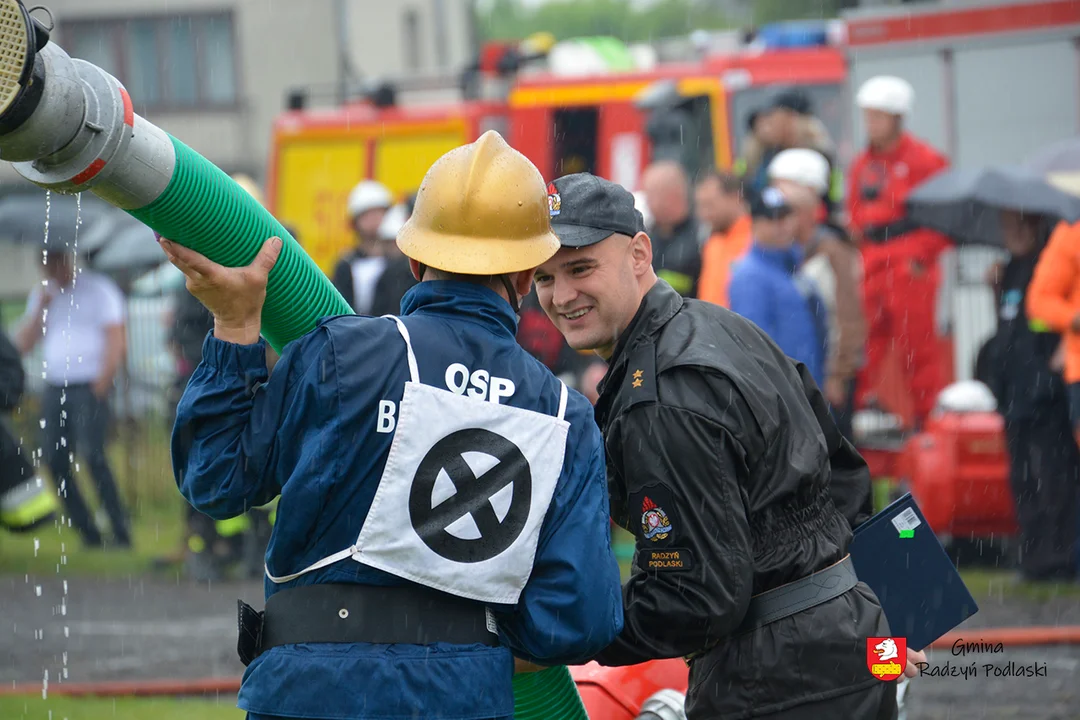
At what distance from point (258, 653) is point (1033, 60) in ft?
36.2

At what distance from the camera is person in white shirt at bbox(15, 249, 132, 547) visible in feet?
37.8

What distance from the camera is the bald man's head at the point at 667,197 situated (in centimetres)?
1001

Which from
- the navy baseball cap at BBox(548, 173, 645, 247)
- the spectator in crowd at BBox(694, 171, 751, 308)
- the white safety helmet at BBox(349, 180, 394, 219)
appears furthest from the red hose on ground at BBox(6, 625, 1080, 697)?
the white safety helmet at BBox(349, 180, 394, 219)

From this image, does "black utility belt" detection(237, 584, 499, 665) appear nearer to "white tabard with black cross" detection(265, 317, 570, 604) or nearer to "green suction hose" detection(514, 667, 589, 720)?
"white tabard with black cross" detection(265, 317, 570, 604)

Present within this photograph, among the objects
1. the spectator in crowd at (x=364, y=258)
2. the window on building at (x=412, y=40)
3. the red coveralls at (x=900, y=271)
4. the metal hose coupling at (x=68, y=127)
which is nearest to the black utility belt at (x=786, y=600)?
the metal hose coupling at (x=68, y=127)

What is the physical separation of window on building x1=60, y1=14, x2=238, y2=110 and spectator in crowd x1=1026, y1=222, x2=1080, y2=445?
87.1 ft

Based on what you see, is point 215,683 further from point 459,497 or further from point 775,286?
point 459,497

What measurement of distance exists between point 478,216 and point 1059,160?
8.13 meters

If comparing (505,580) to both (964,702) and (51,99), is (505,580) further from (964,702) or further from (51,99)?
(964,702)

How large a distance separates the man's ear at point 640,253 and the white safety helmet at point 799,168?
5.34 m

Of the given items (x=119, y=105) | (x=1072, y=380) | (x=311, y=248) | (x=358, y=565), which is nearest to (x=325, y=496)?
(x=358, y=565)

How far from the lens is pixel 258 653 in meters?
3.18

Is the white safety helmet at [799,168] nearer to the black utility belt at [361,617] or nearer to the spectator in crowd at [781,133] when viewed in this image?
the spectator in crowd at [781,133]

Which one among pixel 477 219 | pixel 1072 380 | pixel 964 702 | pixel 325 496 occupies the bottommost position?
pixel 964 702
